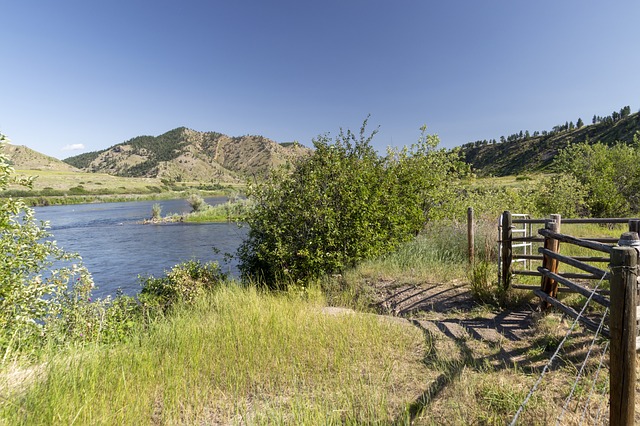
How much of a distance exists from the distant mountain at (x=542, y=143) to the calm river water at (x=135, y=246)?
6581cm

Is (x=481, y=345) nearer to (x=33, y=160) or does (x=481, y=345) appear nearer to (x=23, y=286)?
(x=23, y=286)

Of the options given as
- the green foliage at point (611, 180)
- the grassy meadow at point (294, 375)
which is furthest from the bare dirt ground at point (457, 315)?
the green foliage at point (611, 180)

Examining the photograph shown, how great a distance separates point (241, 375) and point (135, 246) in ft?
85.5

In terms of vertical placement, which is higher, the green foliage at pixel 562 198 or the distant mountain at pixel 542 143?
the distant mountain at pixel 542 143

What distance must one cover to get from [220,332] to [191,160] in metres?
204

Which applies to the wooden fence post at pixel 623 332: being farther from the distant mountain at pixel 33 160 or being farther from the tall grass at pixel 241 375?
the distant mountain at pixel 33 160

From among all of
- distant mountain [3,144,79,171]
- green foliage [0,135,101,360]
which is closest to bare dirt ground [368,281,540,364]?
green foliage [0,135,101,360]

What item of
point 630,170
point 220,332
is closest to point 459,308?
point 220,332

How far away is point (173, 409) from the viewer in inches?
131

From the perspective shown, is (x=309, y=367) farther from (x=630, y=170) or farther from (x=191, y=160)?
(x=191, y=160)

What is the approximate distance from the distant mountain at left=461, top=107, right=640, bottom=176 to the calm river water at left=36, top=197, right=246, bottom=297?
216ft

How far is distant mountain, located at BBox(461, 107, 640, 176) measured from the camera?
80812mm

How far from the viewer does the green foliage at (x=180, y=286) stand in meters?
8.34

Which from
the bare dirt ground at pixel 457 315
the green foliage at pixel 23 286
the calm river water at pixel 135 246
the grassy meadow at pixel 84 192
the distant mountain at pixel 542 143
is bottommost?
the calm river water at pixel 135 246
